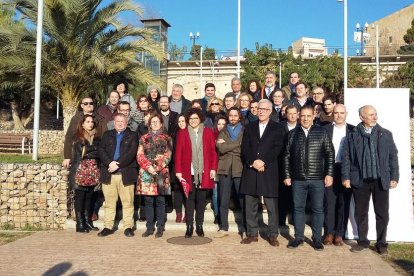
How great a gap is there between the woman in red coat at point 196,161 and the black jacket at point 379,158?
1.90 metres

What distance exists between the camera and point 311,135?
20.2 feet

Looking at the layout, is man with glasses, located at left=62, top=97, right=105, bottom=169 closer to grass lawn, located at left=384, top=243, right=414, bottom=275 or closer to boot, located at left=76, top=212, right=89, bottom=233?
boot, located at left=76, top=212, right=89, bottom=233

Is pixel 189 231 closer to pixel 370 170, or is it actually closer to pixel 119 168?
pixel 119 168

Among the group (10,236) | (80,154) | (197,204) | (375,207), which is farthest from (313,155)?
(10,236)

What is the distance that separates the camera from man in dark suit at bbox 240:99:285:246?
6312mm

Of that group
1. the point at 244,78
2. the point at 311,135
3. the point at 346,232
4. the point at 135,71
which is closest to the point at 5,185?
the point at 311,135

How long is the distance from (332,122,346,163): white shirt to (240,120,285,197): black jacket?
782mm

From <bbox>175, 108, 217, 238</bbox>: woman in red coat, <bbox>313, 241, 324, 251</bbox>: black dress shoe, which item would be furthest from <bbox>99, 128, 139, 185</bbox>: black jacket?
<bbox>313, 241, 324, 251</bbox>: black dress shoe

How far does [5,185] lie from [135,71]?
371 inches

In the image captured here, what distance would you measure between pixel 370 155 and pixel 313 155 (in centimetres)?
74

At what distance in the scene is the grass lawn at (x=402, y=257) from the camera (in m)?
5.41

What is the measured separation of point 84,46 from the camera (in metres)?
15.4

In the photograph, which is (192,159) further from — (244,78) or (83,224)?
(244,78)

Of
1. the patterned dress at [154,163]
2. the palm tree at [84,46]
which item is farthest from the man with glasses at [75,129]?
the palm tree at [84,46]
